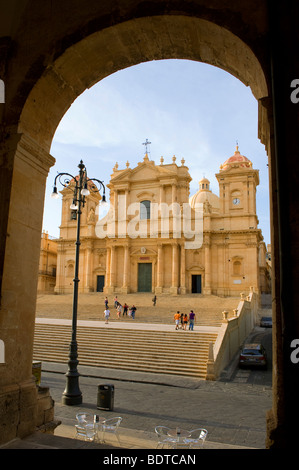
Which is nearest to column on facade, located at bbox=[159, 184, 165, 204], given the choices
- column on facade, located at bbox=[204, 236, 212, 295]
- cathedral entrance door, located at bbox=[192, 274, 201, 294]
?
column on facade, located at bbox=[204, 236, 212, 295]

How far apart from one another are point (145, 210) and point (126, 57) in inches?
1433

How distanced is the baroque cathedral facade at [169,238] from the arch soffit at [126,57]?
32.7 meters

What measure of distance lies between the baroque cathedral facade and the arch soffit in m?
32.7

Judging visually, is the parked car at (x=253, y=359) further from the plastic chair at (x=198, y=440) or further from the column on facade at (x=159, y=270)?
the column on facade at (x=159, y=270)

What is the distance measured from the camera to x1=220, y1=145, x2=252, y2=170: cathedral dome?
1602 inches

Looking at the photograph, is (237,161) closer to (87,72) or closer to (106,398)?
(106,398)

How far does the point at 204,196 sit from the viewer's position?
61.5 metres

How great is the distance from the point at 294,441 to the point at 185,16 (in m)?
4.38

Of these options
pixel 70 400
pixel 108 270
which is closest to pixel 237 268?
pixel 108 270

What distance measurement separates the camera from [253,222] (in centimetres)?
3781

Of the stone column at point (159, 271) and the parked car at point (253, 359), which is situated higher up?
the stone column at point (159, 271)

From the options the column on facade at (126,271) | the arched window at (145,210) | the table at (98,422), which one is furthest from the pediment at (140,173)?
the table at (98,422)

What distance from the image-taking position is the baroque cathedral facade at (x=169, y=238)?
37375 millimetres
